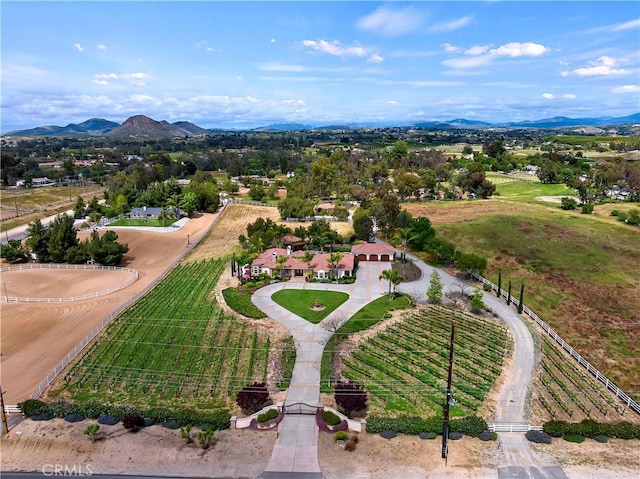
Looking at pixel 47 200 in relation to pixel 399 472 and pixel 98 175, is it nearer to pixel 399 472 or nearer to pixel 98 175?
pixel 98 175

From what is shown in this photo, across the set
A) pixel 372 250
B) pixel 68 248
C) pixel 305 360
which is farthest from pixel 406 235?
pixel 68 248

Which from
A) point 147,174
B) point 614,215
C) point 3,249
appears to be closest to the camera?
point 3,249

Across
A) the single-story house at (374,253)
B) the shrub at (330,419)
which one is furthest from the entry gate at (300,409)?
the single-story house at (374,253)

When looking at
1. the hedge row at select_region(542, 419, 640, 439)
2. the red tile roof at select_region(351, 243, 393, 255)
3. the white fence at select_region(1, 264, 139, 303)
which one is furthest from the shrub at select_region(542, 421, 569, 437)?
the white fence at select_region(1, 264, 139, 303)

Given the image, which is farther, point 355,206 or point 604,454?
point 355,206

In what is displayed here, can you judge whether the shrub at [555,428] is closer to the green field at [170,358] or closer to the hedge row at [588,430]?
the hedge row at [588,430]

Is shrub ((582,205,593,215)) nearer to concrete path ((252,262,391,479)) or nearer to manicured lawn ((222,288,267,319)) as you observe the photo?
concrete path ((252,262,391,479))

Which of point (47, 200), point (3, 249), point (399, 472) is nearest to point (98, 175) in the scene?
point (47, 200)
